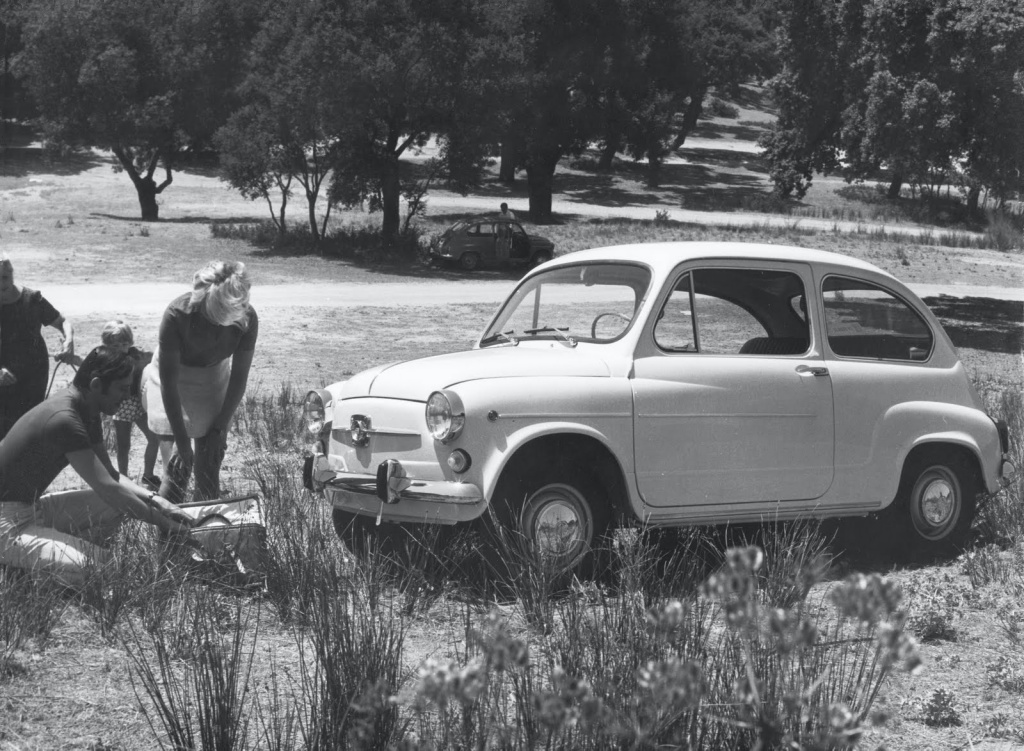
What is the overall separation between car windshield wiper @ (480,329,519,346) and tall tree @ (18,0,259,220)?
99.5 ft

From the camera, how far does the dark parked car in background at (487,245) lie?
29609mm

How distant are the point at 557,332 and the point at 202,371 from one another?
6.52 feet

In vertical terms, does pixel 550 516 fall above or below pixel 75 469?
below

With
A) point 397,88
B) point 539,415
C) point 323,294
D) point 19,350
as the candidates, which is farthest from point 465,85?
point 539,415

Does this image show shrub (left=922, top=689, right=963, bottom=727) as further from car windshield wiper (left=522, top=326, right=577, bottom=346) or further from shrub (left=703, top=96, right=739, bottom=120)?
shrub (left=703, top=96, right=739, bottom=120)

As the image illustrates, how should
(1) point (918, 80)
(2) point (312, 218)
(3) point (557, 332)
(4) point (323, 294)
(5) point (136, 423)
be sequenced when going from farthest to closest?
(2) point (312, 218) → (4) point (323, 294) → (1) point (918, 80) → (5) point (136, 423) → (3) point (557, 332)

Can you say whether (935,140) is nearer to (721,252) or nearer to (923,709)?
(721,252)

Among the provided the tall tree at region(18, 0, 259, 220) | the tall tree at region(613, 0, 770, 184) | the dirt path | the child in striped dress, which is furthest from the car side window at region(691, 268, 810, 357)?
the tall tree at region(613, 0, 770, 184)

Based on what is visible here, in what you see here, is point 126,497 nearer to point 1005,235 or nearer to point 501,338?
point 501,338

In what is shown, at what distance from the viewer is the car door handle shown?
256 inches

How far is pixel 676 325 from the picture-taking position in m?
6.32

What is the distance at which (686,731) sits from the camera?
11.8 feet

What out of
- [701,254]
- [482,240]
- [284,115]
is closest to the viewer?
[701,254]

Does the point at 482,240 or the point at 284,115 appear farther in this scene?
the point at 482,240
